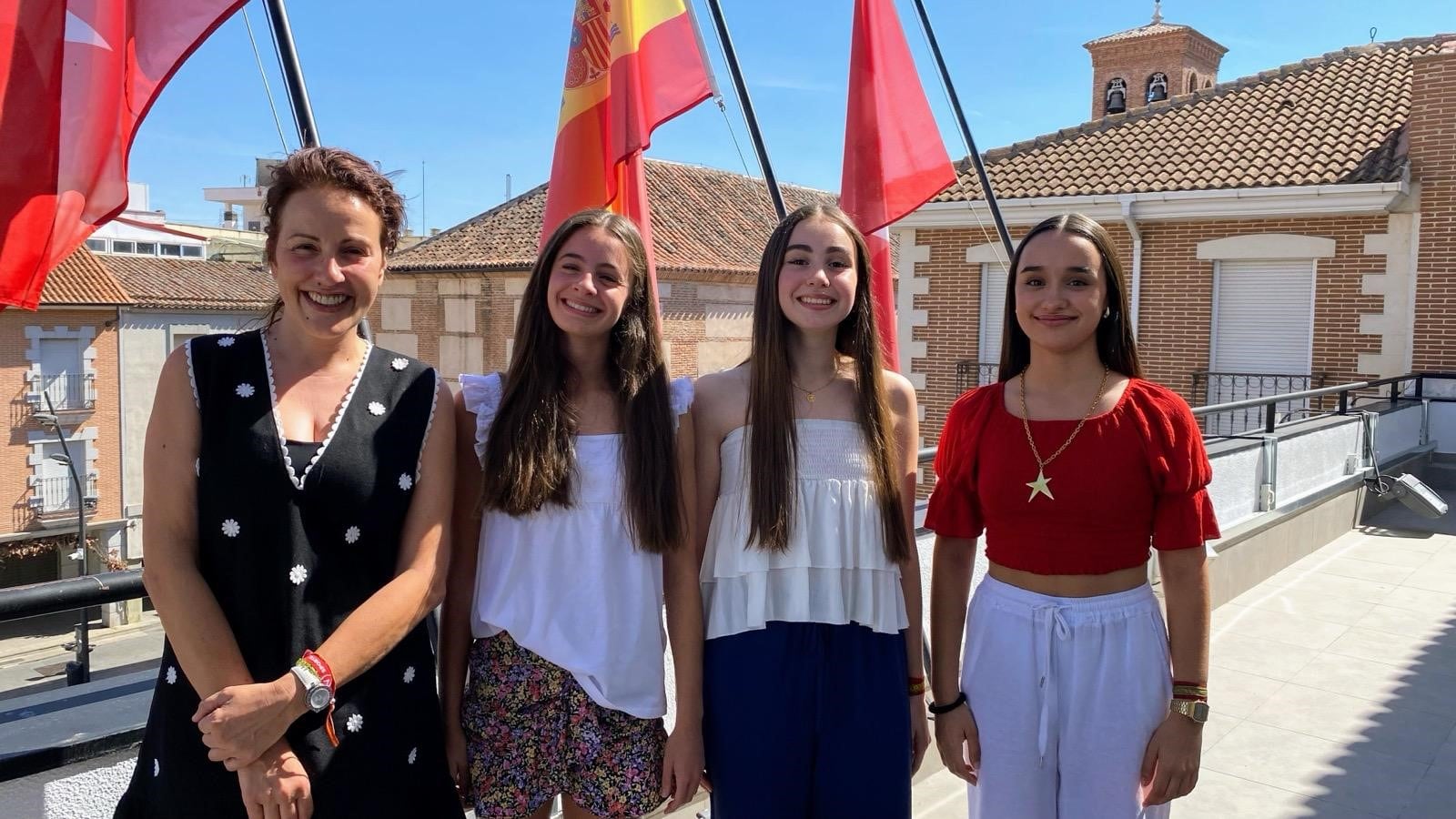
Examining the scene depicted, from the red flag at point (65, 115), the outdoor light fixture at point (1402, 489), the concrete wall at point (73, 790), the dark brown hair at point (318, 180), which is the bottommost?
the outdoor light fixture at point (1402, 489)

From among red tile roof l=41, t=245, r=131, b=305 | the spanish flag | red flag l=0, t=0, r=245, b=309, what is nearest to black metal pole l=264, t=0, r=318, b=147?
red flag l=0, t=0, r=245, b=309

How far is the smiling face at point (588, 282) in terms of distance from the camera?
210 cm

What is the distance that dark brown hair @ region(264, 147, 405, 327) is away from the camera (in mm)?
1794

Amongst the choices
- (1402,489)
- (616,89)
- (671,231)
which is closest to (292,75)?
(616,89)

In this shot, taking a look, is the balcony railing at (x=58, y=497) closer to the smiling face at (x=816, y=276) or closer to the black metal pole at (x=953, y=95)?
the black metal pole at (x=953, y=95)

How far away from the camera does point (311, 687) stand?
5.45 feet

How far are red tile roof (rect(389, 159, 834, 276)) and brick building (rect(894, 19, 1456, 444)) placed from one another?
35.1 ft

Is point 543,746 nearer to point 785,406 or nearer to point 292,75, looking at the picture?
point 785,406

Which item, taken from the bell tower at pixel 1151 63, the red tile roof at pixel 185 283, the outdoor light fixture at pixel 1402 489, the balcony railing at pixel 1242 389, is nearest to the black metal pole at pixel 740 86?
the outdoor light fixture at pixel 1402 489

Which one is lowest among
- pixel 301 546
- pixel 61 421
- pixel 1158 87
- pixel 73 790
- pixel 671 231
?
pixel 61 421

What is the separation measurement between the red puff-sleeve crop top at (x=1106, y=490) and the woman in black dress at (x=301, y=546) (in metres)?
1.18

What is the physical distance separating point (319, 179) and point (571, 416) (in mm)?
642

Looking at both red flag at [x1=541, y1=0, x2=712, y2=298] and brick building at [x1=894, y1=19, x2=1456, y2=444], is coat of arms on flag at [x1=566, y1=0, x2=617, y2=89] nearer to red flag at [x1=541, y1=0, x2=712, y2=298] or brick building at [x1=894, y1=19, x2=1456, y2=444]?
red flag at [x1=541, y1=0, x2=712, y2=298]

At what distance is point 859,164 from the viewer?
4918 mm
